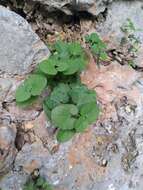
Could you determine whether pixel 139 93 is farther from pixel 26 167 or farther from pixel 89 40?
pixel 26 167

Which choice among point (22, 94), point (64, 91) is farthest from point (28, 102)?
point (64, 91)

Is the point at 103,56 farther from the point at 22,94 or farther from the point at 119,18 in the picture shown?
the point at 22,94

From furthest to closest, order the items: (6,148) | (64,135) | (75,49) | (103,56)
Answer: (103,56) → (75,49) → (64,135) → (6,148)

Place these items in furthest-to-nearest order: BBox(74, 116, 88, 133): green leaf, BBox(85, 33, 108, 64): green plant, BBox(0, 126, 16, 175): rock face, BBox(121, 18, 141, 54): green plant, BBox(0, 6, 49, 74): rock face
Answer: BBox(121, 18, 141, 54): green plant < BBox(85, 33, 108, 64): green plant < BBox(0, 6, 49, 74): rock face < BBox(74, 116, 88, 133): green leaf < BBox(0, 126, 16, 175): rock face

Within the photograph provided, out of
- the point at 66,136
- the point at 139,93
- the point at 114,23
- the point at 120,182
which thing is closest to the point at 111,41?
the point at 114,23

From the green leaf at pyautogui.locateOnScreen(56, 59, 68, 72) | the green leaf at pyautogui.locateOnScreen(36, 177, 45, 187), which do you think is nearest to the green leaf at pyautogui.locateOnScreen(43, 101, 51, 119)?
the green leaf at pyautogui.locateOnScreen(56, 59, 68, 72)

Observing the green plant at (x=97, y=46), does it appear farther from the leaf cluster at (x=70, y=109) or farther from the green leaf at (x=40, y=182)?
the green leaf at (x=40, y=182)

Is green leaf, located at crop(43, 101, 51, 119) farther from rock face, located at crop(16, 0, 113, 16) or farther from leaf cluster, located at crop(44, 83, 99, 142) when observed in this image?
rock face, located at crop(16, 0, 113, 16)

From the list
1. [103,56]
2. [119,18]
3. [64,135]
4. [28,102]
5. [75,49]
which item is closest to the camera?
[64,135]
